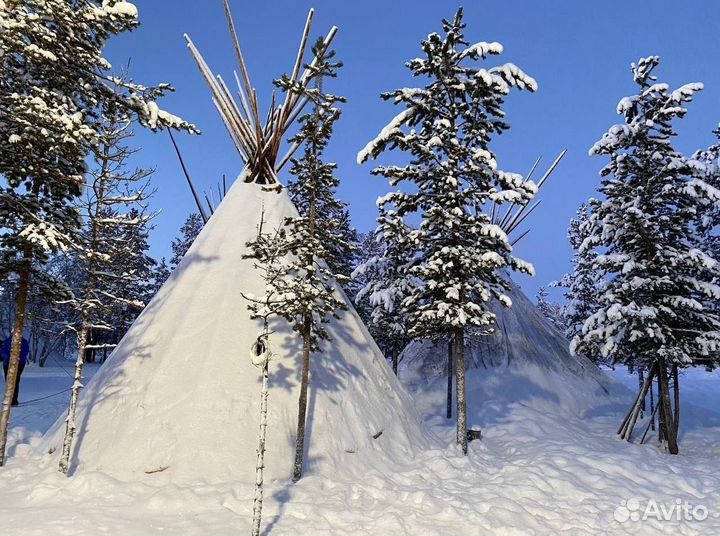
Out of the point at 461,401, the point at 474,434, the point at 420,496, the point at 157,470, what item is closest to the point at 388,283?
the point at 474,434

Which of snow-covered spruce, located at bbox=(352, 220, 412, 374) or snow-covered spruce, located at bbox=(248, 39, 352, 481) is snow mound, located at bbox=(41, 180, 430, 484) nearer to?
snow-covered spruce, located at bbox=(248, 39, 352, 481)

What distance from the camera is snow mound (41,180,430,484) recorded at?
30.5 ft

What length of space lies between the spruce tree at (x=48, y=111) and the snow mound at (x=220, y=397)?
2308 mm

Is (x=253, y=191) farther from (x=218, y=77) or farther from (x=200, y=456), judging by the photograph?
(x=200, y=456)

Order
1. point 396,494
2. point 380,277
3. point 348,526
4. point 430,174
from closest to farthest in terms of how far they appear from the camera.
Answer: point 348,526, point 396,494, point 430,174, point 380,277

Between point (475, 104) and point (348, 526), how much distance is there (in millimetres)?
11168

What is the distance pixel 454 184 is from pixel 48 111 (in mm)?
9353

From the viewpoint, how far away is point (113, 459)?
9219mm

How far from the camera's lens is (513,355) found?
23797 mm

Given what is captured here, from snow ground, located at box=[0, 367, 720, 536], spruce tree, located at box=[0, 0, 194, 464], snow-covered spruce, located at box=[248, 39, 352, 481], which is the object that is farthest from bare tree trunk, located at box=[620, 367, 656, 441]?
spruce tree, located at box=[0, 0, 194, 464]

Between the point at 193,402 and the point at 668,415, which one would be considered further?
the point at 668,415

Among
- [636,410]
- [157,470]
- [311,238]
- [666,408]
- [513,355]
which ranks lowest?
[157,470]

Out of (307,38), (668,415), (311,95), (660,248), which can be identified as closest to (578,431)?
(668,415)

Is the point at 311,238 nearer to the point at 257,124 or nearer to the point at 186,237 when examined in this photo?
the point at 257,124
